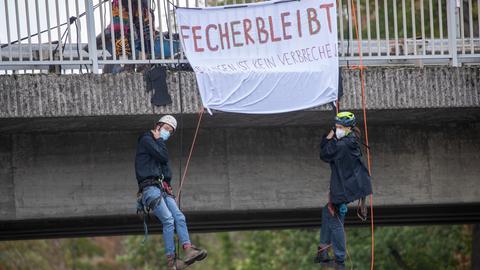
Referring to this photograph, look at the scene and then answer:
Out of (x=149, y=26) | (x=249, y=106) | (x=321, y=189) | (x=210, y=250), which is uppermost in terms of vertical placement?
(x=149, y=26)

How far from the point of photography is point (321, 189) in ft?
44.2

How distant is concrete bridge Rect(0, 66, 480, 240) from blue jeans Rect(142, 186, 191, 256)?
0.82 metres

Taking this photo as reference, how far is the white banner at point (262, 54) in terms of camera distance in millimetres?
12266

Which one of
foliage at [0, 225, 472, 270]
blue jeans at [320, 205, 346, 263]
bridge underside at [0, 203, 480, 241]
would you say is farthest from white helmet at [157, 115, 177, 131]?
foliage at [0, 225, 472, 270]

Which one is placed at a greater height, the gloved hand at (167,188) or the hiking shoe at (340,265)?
the gloved hand at (167,188)

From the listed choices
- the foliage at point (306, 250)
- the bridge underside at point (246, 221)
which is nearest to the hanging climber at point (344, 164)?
the bridge underside at point (246, 221)

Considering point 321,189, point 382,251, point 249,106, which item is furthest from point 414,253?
point 249,106

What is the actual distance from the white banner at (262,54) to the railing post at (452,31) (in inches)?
51.2

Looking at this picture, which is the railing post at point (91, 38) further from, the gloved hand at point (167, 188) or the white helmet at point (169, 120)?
the gloved hand at point (167, 188)

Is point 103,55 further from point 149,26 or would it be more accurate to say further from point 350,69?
point 350,69

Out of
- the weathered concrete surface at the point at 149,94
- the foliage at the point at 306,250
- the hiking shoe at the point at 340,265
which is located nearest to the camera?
the weathered concrete surface at the point at 149,94

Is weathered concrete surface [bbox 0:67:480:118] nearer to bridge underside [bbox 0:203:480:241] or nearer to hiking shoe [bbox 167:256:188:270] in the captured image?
hiking shoe [bbox 167:256:188:270]

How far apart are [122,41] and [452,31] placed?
11.7 ft

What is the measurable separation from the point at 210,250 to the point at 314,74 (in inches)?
1014
